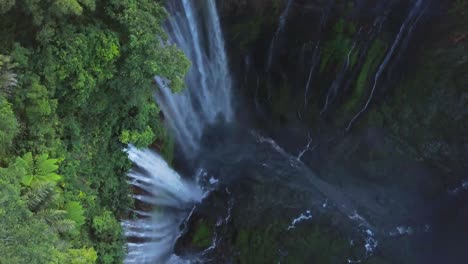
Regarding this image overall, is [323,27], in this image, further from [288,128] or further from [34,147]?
[34,147]

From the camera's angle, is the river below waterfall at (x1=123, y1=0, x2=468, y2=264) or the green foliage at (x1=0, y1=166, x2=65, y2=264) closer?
the green foliage at (x1=0, y1=166, x2=65, y2=264)

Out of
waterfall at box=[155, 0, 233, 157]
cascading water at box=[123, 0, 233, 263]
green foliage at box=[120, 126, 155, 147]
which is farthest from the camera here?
waterfall at box=[155, 0, 233, 157]

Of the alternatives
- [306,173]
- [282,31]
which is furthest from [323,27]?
[306,173]

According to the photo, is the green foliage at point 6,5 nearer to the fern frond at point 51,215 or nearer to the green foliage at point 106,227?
the fern frond at point 51,215

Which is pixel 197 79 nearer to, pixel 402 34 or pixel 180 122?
pixel 180 122

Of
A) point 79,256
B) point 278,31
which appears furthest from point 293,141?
point 79,256

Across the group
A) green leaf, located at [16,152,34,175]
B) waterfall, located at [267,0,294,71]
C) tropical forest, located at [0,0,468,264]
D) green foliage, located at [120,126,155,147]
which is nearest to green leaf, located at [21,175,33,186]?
green leaf, located at [16,152,34,175]

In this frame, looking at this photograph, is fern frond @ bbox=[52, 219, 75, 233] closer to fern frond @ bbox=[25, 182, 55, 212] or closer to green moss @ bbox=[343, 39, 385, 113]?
fern frond @ bbox=[25, 182, 55, 212]
